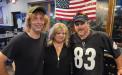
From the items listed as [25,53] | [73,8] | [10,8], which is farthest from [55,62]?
[10,8]

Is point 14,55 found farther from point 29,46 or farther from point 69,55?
point 69,55

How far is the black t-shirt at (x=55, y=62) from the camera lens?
329cm

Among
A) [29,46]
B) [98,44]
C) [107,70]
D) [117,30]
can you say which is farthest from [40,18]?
[117,30]

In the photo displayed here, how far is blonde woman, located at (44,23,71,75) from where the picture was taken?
3.30 meters

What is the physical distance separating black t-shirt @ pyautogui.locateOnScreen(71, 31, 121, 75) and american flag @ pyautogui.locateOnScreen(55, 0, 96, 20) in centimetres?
250

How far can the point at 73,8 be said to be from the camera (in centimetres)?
632

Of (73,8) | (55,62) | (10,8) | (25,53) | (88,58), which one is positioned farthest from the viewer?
(10,8)

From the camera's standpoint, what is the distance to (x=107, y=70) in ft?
12.1

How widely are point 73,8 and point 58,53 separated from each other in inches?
124

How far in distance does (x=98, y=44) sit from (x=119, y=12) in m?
3.16

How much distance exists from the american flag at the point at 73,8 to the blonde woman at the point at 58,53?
261 centimetres

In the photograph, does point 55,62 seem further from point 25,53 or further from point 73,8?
point 73,8

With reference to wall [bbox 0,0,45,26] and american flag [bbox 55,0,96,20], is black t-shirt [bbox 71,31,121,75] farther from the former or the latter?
wall [bbox 0,0,45,26]

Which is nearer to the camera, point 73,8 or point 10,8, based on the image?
point 73,8
